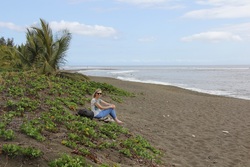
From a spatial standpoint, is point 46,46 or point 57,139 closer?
point 57,139

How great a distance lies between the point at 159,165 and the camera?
6488 mm

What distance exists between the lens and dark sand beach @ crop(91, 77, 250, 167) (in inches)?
291

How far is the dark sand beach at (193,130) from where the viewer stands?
7.39 m

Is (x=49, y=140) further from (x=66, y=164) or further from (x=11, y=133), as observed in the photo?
(x=66, y=164)

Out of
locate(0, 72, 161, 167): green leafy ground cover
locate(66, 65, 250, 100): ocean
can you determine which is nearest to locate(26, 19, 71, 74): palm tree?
locate(0, 72, 161, 167): green leafy ground cover

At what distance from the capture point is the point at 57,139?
6.07 m

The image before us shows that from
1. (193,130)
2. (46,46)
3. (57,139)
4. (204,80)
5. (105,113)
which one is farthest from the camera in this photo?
(204,80)

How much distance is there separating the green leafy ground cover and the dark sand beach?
862 millimetres

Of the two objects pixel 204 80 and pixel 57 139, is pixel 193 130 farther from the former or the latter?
pixel 204 80

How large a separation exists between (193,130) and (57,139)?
5558 millimetres

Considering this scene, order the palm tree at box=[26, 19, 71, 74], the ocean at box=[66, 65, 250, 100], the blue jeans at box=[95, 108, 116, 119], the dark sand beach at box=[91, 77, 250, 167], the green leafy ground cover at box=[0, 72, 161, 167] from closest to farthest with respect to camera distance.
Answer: the green leafy ground cover at box=[0, 72, 161, 167], the dark sand beach at box=[91, 77, 250, 167], the blue jeans at box=[95, 108, 116, 119], the palm tree at box=[26, 19, 71, 74], the ocean at box=[66, 65, 250, 100]

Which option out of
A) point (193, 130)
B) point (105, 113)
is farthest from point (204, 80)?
point (105, 113)

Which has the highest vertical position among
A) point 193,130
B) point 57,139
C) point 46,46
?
point 46,46

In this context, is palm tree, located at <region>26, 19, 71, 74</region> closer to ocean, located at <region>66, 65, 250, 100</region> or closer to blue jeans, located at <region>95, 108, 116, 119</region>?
blue jeans, located at <region>95, 108, 116, 119</region>
